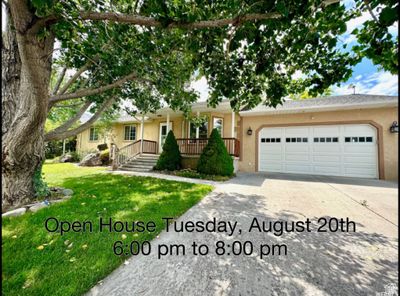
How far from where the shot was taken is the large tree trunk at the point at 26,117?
105 inches

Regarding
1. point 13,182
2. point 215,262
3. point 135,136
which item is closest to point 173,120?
point 135,136

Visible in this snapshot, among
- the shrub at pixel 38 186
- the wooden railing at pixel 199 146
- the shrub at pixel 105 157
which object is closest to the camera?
the shrub at pixel 38 186

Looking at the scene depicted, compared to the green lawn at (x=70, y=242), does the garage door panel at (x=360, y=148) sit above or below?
above

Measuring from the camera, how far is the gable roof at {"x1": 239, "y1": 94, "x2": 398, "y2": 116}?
27.2 ft

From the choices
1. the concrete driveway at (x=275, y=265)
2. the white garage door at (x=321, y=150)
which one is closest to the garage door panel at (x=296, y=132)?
the white garage door at (x=321, y=150)

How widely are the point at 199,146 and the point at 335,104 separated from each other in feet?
22.9

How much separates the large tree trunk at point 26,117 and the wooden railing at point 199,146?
699 centimetres

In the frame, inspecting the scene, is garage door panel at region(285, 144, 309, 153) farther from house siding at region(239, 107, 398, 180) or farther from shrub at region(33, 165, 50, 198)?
shrub at region(33, 165, 50, 198)

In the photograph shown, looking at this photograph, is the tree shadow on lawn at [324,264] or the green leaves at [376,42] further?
the green leaves at [376,42]

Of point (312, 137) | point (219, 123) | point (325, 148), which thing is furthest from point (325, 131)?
point (219, 123)

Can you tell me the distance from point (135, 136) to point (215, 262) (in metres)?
13.8

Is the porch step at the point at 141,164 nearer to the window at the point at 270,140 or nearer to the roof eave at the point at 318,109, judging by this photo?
the roof eave at the point at 318,109

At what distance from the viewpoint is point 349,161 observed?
28.7 feet

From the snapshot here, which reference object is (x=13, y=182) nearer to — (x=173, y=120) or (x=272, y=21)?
(x=272, y=21)
